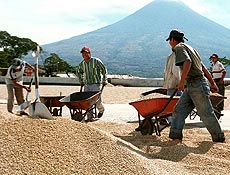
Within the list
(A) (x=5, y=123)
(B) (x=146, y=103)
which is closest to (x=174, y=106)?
(B) (x=146, y=103)

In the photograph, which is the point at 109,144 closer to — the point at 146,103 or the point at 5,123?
the point at 5,123

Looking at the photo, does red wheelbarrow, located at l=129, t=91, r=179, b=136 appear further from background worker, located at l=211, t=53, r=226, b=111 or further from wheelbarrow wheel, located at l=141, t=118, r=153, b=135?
background worker, located at l=211, t=53, r=226, b=111

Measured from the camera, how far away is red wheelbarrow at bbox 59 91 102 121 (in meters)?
6.16

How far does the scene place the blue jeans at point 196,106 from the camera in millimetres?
4773

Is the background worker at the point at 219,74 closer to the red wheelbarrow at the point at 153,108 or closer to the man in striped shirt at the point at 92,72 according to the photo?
the man in striped shirt at the point at 92,72

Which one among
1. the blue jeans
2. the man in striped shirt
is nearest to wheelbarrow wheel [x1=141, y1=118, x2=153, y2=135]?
the blue jeans

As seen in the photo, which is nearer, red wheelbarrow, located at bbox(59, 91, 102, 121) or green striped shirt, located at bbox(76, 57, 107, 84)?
red wheelbarrow, located at bbox(59, 91, 102, 121)

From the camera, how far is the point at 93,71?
23.7ft

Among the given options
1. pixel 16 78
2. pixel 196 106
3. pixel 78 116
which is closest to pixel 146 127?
pixel 196 106

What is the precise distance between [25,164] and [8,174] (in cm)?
16

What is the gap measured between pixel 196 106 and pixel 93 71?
9.08ft

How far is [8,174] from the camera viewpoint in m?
3.10

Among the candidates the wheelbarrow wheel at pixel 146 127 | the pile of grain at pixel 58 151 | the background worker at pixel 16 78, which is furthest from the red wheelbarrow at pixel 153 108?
the background worker at pixel 16 78

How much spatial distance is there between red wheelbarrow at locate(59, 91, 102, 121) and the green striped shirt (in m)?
0.61
